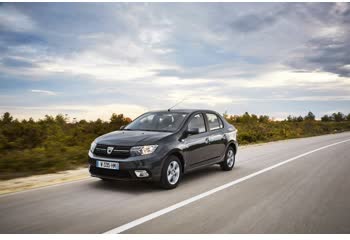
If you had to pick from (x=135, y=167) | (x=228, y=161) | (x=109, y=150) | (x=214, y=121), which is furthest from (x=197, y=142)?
(x=109, y=150)

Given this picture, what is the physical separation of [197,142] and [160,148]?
1.38 m

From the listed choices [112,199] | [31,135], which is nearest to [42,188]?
[112,199]

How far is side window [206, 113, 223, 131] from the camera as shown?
8.53 metres

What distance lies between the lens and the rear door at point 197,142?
736cm

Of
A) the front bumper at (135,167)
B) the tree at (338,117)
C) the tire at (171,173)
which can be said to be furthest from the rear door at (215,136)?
the tree at (338,117)

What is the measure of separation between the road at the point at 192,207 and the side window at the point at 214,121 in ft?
4.29

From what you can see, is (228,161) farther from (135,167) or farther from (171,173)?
(135,167)

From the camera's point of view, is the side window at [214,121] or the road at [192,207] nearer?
the road at [192,207]

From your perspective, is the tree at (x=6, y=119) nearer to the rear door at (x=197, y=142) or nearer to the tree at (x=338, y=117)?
the rear door at (x=197, y=142)

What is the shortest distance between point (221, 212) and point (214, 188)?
1.73 m

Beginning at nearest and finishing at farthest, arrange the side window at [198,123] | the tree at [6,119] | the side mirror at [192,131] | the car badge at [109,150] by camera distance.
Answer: the car badge at [109,150] → the side mirror at [192,131] → the side window at [198,123] → the tree at [6,119]
